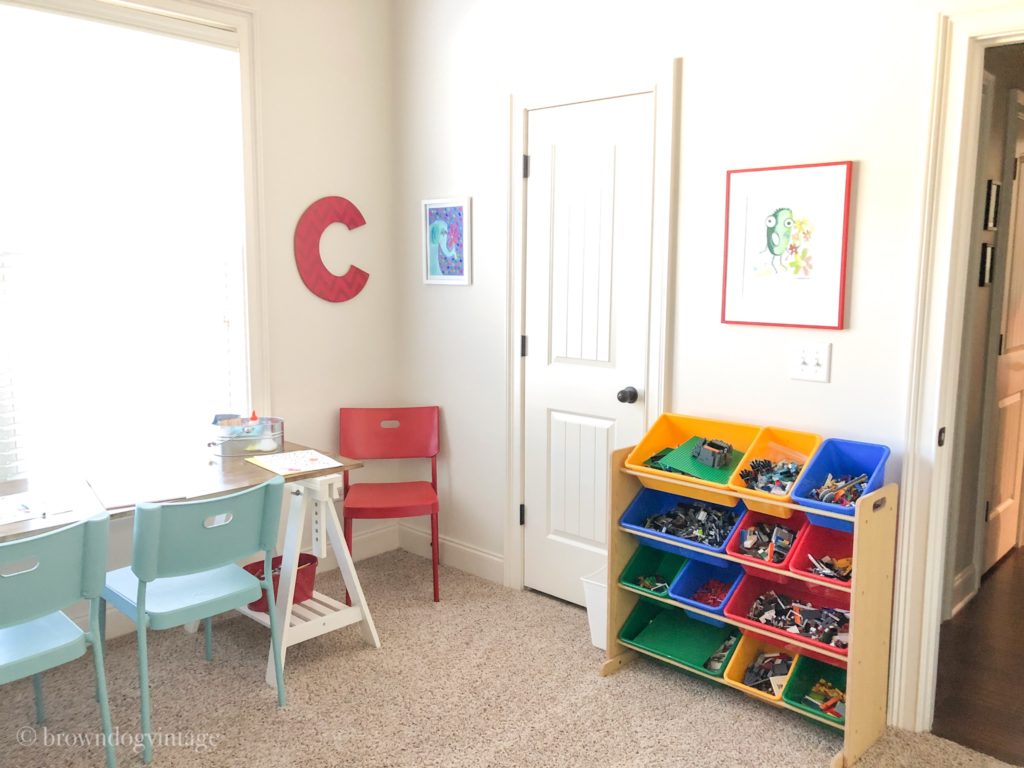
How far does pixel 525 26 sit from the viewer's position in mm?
3434

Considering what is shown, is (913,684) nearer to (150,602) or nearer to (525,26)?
(150,602)

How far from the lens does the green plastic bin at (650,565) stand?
9.64ft

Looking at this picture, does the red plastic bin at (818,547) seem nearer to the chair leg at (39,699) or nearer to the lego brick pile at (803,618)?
the lego brick pile at (803,618)

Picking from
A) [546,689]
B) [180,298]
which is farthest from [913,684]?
[180,298]

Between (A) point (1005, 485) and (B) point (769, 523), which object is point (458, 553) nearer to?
(B) point (769, 523)

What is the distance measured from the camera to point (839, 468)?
8.64 feet

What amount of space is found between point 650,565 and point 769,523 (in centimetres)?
49

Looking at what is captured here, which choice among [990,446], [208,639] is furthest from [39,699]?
[990,446]

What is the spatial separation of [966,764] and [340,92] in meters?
3.53

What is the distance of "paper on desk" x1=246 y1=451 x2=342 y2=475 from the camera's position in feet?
9.88

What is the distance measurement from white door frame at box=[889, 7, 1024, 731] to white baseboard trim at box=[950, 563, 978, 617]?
102 centimetres

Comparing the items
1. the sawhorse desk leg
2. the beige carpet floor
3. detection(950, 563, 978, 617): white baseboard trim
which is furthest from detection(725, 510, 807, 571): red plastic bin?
the sawhorse desk leg

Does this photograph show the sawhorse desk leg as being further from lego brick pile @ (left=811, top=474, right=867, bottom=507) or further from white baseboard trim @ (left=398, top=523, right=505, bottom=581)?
lego brick pile @ (left=811, top=474, right=867, bottom=507)

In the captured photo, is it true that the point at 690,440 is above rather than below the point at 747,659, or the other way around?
above
